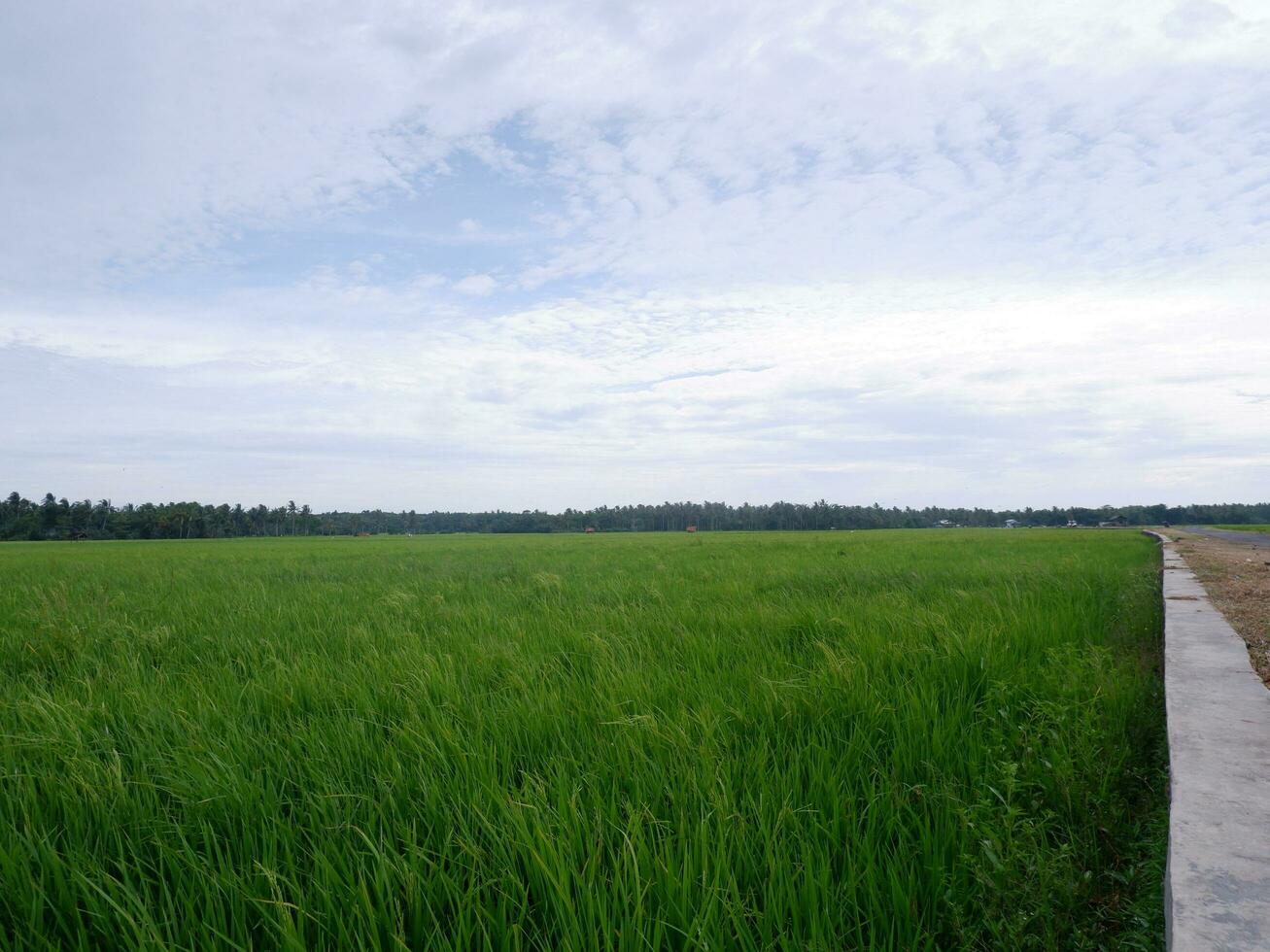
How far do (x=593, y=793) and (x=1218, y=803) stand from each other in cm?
160

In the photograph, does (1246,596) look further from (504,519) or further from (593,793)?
(504,519)

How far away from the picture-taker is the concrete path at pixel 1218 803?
118 cm

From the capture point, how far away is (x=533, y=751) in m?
2.24

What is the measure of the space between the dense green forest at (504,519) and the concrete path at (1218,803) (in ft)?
360

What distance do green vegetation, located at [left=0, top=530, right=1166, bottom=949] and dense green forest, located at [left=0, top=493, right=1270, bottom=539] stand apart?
10993 centimetres

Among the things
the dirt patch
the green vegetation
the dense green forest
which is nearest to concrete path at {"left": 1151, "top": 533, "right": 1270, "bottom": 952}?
the green vegetation

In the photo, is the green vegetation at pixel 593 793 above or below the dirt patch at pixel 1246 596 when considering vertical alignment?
above

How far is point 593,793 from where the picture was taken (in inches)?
71.9

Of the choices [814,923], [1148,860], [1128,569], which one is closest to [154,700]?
[814,923]

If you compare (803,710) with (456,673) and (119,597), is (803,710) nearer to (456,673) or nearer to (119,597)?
(456,673)

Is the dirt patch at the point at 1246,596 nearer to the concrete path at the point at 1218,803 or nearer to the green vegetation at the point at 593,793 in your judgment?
the concrete path at the point at 1218,803

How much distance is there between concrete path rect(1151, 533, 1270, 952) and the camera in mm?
1184

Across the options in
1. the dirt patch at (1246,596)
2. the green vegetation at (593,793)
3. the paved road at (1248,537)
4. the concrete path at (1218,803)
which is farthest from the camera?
the paved road at (1248,537)

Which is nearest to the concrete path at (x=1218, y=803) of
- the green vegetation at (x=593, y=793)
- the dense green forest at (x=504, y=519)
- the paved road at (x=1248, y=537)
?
the green vegetation at (x=593, y=793)
